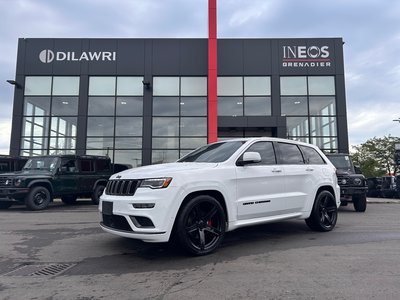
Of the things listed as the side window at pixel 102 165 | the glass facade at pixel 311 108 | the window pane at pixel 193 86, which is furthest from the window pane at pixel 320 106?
the side window at pixel 102 165

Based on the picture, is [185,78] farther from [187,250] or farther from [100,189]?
[187,250]

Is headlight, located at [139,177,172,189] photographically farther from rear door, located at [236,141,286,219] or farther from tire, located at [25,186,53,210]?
tire, located at [25,186,53,210]

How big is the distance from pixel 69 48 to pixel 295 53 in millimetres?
14907

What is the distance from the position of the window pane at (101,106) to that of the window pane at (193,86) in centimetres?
473

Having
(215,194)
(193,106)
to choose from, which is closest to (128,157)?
(193,106)

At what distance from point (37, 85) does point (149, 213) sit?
2036cm

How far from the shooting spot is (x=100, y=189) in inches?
540

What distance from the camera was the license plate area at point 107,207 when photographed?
4.93 meters

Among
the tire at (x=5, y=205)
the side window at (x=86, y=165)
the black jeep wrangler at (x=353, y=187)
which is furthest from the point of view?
the side window at (x=86, y=165)

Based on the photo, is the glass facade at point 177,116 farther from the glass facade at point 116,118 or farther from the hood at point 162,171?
the hood at point 162,171

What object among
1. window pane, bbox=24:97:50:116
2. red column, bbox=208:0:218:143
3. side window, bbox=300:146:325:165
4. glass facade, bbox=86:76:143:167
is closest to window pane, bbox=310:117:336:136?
red column, bbox=208:0:218:143

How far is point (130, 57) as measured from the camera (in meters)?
21.5

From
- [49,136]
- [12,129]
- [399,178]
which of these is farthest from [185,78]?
[399,178]

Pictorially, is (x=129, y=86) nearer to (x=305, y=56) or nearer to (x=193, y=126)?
(x=193, y=126)
